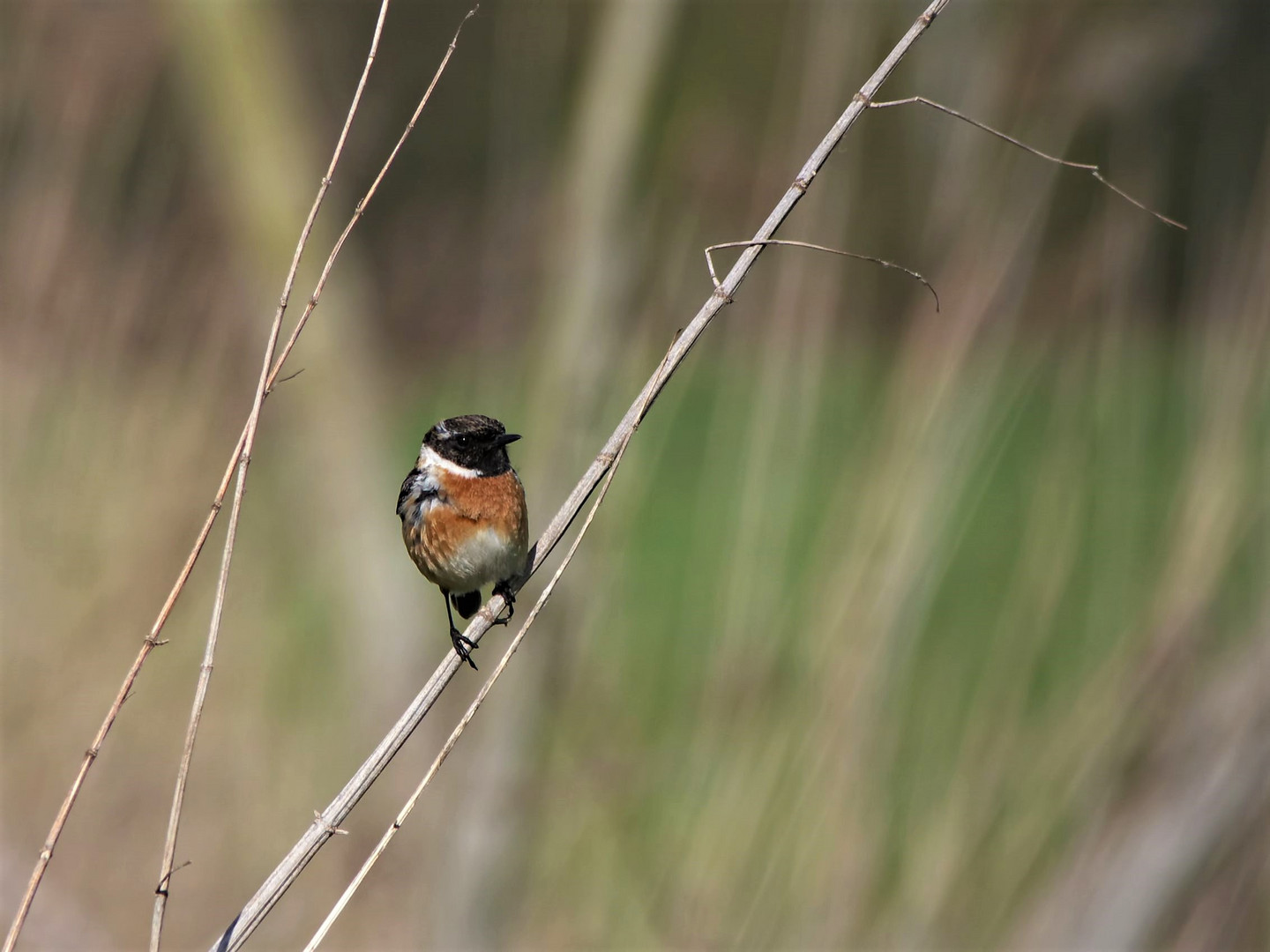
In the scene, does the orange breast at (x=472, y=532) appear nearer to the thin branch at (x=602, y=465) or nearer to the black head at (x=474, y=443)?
the black head at (x=474, y=443)

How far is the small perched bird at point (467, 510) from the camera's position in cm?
242

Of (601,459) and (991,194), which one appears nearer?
(601,459)

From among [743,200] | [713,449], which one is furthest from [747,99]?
[713,449]

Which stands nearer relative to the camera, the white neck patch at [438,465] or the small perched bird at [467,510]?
the small perched bird at [467,510]

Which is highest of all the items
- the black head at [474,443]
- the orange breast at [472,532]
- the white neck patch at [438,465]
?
the black head at [474,443]

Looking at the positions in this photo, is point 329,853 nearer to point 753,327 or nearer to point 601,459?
point 753,327

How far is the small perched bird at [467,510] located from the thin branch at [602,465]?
0.87 meters

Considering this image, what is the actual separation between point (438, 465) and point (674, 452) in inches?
42.2

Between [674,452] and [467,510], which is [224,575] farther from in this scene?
[674,452]

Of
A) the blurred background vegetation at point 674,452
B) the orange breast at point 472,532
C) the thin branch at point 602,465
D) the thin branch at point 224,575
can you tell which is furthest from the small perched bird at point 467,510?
the thin branch at point 224,575

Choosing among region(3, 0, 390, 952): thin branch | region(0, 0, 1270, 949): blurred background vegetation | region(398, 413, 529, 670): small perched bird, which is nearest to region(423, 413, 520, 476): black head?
region(398, 413, 529, 670): small perched bird

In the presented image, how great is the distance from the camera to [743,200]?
2.77 meters

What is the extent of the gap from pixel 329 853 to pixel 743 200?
2189 millimetres

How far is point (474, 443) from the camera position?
8.29 feet
